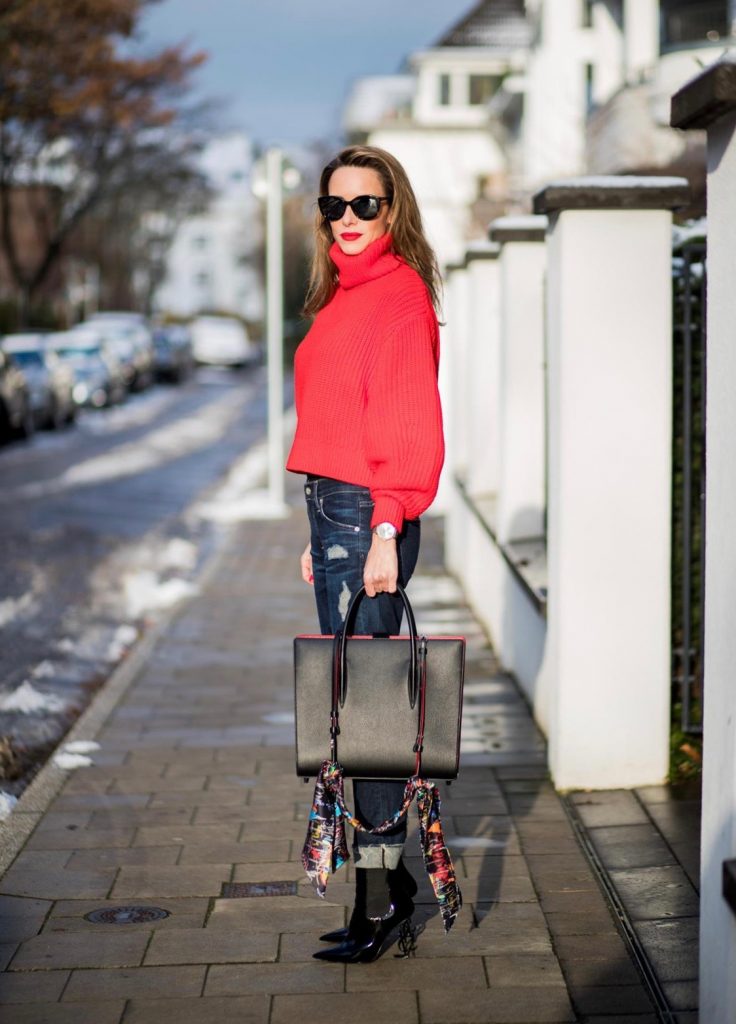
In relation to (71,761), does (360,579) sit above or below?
above

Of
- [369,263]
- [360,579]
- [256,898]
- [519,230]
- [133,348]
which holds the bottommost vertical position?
[256,898]

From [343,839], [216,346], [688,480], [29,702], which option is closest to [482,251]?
[29,702]

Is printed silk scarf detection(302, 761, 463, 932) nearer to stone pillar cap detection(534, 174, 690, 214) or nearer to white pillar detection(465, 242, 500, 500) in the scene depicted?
stone pillar cap detection(534, 174, 690, 214)

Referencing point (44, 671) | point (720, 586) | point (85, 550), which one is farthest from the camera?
point (85, 550)

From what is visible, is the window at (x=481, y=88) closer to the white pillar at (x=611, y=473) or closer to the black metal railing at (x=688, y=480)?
the black metal railing at (x=688, y=480)

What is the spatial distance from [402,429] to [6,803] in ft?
8.36

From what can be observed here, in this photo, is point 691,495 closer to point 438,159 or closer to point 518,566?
point 518,566

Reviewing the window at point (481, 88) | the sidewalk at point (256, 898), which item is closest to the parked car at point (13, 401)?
the sidewalk at point (256, 898)

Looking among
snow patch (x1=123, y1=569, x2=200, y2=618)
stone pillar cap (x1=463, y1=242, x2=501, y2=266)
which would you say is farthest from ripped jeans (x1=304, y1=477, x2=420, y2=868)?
snow patch (x1=123, y1=569, x2=200, y2=618)

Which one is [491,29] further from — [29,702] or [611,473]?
[611,473]

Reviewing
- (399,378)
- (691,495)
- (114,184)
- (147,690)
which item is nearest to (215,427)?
(114,184)

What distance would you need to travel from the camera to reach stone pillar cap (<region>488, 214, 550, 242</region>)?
303 inches

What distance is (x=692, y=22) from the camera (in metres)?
22.2

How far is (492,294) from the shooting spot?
31.9 ft
